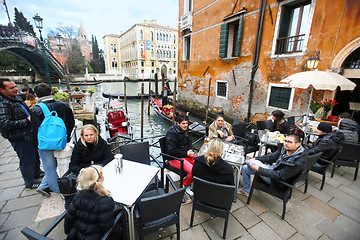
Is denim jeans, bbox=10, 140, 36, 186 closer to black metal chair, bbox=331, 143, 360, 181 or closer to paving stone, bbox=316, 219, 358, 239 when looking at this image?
paving stone, bbox=316, 219, 358, 239

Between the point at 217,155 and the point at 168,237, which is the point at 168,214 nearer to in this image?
the point at 168,237

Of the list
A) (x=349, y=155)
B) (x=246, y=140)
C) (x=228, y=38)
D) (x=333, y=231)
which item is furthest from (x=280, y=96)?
(x=333, y=231)

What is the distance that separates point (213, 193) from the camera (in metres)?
1.80

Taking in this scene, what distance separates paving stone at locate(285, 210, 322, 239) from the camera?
2016 millimetres

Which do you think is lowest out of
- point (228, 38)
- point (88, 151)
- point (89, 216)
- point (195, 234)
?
point (195, 234)

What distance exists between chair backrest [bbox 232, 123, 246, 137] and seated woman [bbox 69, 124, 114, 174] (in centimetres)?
296

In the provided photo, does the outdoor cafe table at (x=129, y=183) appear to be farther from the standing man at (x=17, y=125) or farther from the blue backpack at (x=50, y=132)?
the standing man at (x=17, y=125)

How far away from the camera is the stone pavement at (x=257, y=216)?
2.00 metres

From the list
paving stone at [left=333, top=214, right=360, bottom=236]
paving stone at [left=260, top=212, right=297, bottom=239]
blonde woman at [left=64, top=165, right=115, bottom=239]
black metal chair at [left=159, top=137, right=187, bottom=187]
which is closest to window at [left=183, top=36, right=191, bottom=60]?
black metal chair at [left=159, top=137, right=187, bottom=187]

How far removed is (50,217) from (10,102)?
1.68 meters

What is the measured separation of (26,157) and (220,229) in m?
3.07

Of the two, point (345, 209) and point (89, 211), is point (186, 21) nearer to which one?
point (345, 209)

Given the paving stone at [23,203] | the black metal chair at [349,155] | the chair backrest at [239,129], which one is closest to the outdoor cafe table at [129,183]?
the paving stone at [23,203]

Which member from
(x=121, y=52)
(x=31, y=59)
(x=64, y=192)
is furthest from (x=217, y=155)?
(x=121, y=52)
